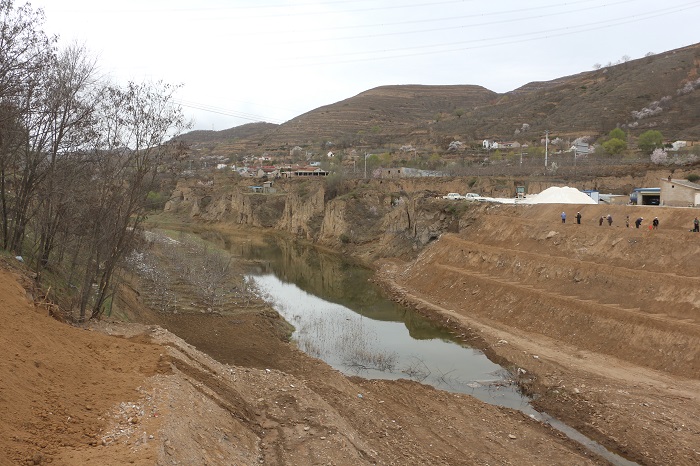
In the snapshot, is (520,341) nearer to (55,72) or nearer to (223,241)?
(55,72)

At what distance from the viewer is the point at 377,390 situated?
16938mm

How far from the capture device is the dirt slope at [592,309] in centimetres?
1605

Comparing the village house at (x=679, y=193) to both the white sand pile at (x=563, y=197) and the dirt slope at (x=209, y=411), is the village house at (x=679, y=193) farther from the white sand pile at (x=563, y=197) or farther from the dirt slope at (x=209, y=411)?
the dirt slope at (x=209, y=411)

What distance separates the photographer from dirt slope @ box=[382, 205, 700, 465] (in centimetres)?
1605

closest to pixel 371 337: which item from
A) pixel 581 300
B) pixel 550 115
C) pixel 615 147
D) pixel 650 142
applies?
pixel 581 300

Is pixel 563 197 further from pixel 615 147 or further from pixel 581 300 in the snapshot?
pixel 615 147

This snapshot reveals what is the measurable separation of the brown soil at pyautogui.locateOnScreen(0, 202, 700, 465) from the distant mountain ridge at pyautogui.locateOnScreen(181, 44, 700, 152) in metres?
56.2

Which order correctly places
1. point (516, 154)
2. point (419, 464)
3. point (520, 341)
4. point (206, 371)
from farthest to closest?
point (516, 154) → point (520, 341) → point (206, 371) → point (419, 464)

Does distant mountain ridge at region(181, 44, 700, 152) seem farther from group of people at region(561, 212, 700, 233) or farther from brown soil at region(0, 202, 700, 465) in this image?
brown soil at region(0, 202, 700, 465)

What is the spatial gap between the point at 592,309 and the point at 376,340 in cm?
1025

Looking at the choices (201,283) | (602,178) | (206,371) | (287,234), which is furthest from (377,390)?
(287,234)

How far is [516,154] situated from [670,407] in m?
65.7

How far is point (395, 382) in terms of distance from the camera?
18.1m

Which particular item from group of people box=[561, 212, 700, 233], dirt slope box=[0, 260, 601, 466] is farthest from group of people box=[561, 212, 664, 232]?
dirt slope box=[0, 260, 601, 466]
